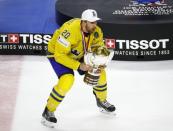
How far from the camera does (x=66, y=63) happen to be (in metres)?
4.62

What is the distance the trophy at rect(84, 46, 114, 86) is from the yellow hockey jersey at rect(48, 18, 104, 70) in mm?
124

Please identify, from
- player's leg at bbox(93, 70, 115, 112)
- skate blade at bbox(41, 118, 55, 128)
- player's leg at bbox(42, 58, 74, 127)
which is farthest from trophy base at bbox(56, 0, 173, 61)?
skate blade at bbox(41, 118, 55, 128)

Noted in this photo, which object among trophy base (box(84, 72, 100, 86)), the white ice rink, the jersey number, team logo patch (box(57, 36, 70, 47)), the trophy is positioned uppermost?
the jersey number

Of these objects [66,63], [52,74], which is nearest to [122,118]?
[66,63]

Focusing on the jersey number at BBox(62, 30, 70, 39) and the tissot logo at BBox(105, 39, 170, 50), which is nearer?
the jersey number at BBox(62, 30, 70, 39)

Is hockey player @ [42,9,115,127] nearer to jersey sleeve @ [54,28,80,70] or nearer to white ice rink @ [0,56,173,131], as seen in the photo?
jersey sleeve @ [54,28,80,70]

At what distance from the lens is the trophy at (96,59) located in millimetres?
4531

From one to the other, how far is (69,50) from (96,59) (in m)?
0.26

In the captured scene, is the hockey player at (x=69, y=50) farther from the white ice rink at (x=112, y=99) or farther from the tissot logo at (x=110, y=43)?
the tissot logo at (x=110, y=43)

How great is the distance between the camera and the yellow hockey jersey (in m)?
4.59

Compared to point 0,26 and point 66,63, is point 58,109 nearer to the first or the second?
point 66,63

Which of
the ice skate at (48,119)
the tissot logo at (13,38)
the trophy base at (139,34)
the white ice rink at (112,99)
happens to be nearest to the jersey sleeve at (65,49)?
the ice skate at (48,119)

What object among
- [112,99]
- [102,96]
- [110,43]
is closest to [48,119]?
[102,96]

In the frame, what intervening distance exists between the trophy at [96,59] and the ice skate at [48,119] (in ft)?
1.75
